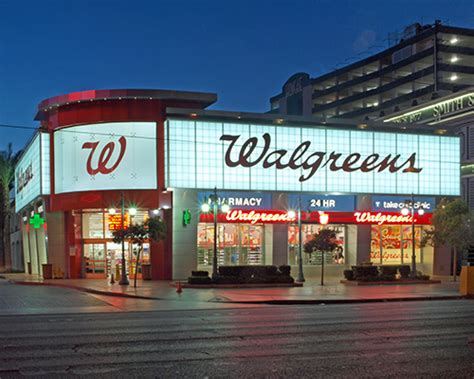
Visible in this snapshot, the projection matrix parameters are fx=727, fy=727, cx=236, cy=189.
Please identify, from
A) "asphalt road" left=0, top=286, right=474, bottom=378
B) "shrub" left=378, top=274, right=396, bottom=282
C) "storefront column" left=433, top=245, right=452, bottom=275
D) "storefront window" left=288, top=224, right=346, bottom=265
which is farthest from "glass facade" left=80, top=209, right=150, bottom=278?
"asphalt road" left=0, top=286, right=474, bottom=378

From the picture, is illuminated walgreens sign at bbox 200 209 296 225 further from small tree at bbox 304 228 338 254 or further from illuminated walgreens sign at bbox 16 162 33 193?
illuminated walgreens sign at bbox 16 162 33 193

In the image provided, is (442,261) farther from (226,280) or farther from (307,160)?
(226,280)

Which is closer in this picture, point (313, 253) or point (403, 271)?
point (403, 271)

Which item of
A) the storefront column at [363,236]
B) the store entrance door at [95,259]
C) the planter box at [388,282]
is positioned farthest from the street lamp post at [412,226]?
the store entrance door at [95,259]

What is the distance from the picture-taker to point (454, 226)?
144 feet

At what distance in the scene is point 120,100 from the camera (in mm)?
45469

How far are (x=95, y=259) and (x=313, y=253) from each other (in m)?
14.8

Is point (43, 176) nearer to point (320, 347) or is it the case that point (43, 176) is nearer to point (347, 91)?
point (320, 347)

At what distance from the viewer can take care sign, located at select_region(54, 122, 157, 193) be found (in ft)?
148

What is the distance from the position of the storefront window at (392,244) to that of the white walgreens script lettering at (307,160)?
4457 mm

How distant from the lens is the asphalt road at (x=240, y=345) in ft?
39.5

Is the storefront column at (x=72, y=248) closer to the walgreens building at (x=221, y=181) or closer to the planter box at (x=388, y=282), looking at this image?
the walgreens building at (x=221, y=181)

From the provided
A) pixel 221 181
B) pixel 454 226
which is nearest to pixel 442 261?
pixel 454 226

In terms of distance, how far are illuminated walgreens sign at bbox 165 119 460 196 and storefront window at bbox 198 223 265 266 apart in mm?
2945
